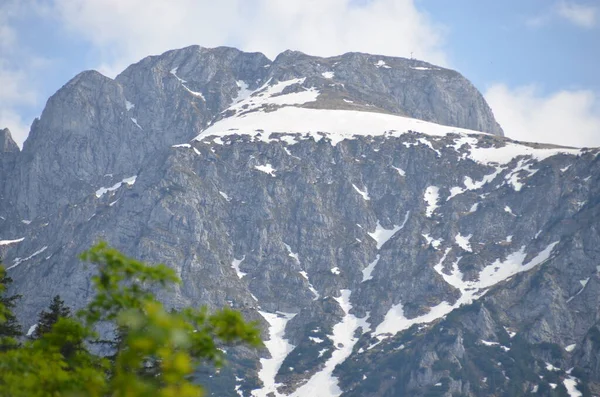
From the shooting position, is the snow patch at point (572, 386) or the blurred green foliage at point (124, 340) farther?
the snow patch at point (572, 386)

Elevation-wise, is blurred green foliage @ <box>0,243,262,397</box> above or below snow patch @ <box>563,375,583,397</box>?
below

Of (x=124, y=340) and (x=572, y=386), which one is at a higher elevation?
(x=572, y=386)

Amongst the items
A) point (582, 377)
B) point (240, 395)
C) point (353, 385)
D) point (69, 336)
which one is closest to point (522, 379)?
point (582, 377)

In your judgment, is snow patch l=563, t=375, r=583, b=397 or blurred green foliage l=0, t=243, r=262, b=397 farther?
snow patch l=563, t=375, r=583, b=397

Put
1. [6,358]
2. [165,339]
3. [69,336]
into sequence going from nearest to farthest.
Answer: [165,339], [6,358], [69,336]

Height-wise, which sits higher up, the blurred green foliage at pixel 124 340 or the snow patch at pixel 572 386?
the snow patch at pixel 572 386

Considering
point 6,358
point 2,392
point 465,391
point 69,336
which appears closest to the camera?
point 2,392

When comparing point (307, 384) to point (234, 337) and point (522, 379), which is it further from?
point (234, 337)

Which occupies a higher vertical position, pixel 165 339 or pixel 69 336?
pixel 69 336

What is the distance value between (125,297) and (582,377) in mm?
182463

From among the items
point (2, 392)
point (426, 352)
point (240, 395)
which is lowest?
point (2, 392)

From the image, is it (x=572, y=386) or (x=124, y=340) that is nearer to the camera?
(x=124, y=340)

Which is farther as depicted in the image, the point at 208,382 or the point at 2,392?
the point at 208,382

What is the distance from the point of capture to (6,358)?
66.2ft
